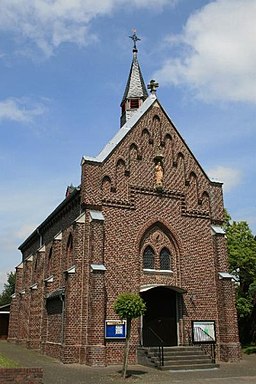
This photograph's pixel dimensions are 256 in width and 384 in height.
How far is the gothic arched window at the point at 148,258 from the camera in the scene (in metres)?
21.7

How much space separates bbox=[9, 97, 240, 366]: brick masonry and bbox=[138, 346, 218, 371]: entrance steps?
0.88 m

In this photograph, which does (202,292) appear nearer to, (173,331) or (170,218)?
(173,331)

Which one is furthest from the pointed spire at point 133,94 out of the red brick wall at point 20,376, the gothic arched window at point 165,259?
the red brick wall at point 20,376

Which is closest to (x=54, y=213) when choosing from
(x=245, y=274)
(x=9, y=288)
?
(x=245, y=274)

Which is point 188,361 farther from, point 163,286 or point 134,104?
point 134,104

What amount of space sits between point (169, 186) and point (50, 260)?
9.15m

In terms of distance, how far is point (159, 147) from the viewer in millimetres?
23766

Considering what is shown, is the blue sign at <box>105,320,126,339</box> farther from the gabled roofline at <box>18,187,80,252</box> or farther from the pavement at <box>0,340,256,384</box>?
the gabled roofline at <box>18,187,80,252</box>

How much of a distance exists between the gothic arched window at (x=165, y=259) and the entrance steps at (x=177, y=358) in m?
4.15

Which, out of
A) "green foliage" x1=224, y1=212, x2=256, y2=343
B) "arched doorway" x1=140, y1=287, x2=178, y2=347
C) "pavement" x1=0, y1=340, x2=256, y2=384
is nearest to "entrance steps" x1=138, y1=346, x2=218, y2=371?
"pavement" x1=0, y1=340, x2=256, y2=384

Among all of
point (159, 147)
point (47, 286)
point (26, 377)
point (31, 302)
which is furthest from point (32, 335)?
point (26, 377)

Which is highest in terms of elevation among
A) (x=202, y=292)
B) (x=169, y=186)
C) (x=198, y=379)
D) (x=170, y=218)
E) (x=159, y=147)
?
(x=159, y=147)

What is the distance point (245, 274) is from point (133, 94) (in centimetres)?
1584

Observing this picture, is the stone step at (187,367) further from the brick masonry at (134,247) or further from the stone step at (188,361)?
the brick masonry at (134,247)
